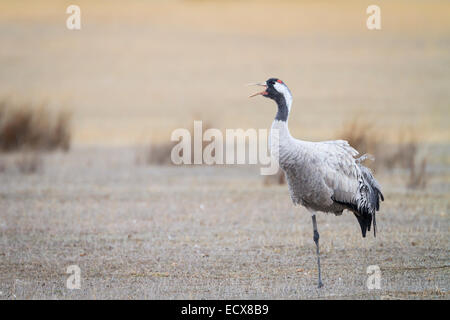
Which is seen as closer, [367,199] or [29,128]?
[367,199]

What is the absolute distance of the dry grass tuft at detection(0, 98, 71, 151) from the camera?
70.4 ft

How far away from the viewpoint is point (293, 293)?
8164 millimetres

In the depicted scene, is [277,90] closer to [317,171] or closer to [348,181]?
[317,171]

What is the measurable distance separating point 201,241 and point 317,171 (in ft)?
9.94

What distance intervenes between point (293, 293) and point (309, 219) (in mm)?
4786

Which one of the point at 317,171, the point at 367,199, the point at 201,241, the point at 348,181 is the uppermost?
the point at 317,171

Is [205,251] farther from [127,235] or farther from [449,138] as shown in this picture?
[449,138]

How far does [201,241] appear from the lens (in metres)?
11.1

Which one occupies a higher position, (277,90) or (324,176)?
(277,90)

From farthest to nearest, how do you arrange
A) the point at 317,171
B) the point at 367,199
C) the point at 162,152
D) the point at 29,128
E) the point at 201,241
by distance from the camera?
the point at 29,128
the point at 162,152
the point at 201,241
the point at 367,199
the point at 317,171

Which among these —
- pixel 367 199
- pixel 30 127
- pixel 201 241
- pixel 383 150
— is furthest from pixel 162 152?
pixel 367 199

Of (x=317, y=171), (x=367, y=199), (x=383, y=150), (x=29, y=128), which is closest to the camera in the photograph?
(x=317, y=171)

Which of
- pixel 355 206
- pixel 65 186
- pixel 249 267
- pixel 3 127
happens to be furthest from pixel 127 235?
pixel 3 127

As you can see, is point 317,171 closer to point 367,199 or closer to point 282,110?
point 282,110
